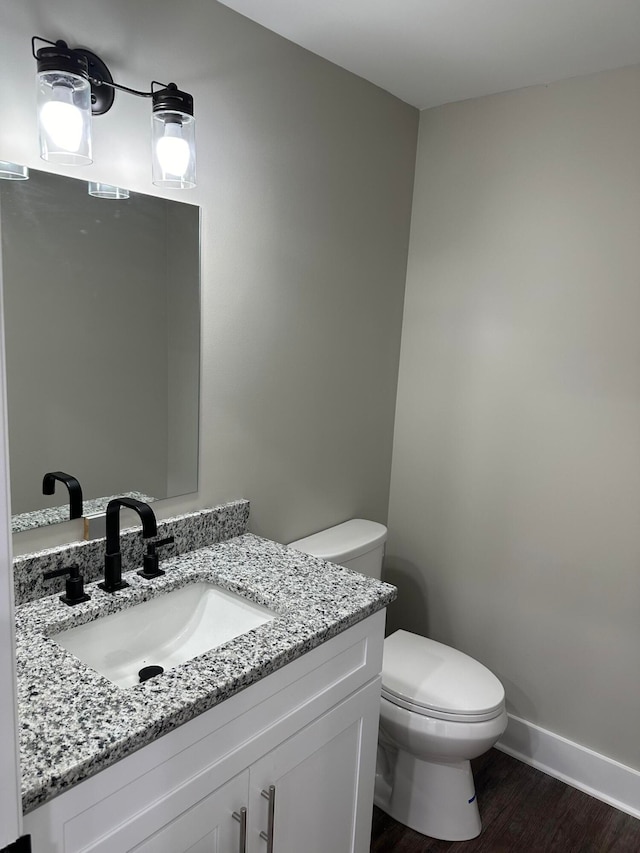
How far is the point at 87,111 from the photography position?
1342 mm

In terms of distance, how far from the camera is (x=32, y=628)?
4.35ft

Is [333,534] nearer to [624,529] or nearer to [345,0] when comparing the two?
[624,529]

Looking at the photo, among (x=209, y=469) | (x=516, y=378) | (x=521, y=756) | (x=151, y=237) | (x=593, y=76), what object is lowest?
(x=521, y=756)

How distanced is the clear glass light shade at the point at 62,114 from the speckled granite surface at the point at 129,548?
0.88m

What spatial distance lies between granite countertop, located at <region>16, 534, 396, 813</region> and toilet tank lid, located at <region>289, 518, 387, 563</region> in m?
0.34

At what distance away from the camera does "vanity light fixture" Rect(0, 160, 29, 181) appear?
52.0 inches

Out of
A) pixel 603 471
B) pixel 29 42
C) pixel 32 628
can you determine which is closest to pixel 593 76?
pixel 603 471

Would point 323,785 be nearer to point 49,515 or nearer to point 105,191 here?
point 49,515

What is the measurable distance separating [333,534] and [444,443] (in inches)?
23.4

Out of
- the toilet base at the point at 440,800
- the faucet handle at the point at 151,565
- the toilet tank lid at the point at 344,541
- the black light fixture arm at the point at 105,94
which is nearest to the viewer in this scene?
the black light fixture arm at the point at 105,94

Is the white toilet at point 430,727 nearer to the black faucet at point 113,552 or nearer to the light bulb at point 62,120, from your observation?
the black faucet at point 113,552

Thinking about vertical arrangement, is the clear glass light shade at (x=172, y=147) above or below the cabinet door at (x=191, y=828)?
above

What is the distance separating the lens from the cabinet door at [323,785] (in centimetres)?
133

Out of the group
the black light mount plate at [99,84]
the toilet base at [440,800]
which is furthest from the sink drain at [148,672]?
the black light mount plate at [99,84]
